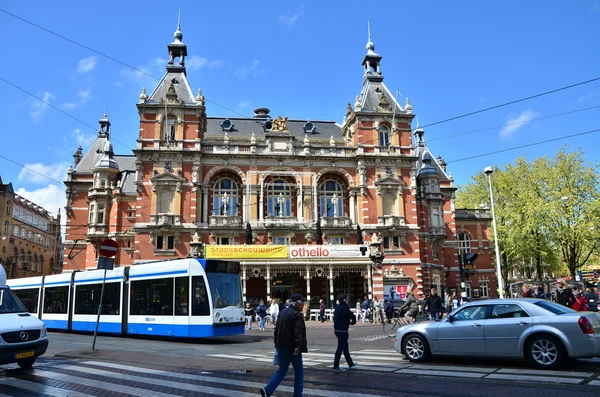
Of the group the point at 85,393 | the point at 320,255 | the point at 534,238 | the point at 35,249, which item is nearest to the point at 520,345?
the point at 85,393

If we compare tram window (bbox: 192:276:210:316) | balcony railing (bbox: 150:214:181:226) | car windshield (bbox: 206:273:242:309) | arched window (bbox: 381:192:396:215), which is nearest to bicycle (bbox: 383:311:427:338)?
car windshield (bbox: 206:273:242:309)

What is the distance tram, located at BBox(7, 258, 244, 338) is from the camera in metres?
16.7

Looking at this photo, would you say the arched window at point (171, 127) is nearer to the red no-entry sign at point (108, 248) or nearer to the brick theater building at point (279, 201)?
the brick theater building at point (279, 201)

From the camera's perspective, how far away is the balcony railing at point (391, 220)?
38656 millimetres

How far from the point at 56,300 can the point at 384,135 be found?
28.5 m

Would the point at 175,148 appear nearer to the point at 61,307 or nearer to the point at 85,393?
the point at 61,307

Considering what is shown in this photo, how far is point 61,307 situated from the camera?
21.8m

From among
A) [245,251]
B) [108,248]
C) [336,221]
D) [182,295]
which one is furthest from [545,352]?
[336,221]

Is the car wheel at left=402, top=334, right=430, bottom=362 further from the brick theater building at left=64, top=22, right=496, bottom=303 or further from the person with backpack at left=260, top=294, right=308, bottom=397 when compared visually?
the brick theater building at left=64, top=22, right=496, bottom=303

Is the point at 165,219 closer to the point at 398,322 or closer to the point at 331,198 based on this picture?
the point at 331,198

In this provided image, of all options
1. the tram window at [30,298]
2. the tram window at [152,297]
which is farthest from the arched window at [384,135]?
the tram window at [30,298]

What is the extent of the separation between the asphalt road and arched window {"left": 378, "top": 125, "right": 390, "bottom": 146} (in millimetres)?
29347

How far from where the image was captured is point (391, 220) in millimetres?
38688

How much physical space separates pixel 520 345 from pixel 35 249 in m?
71.1
